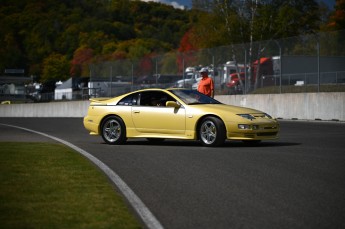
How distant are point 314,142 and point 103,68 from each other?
81.8 ft

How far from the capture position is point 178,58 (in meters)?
33.4

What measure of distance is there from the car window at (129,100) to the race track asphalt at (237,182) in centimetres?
95

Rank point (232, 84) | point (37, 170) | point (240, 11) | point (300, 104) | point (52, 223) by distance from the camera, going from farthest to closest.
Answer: point (240, 11), point (232, 84), point (300, 104), point (37, 170), point (52, 223)

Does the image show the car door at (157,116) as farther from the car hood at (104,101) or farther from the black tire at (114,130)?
the car hood at (104,101)

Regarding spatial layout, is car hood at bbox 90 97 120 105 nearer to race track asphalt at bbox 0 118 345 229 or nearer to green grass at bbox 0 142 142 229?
race track asphalt at bbox 0 118 345 229

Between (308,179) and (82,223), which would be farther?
(308,179)

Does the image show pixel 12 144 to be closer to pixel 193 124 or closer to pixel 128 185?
pixel 193 124

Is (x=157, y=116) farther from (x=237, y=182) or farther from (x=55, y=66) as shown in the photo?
(x=55, y=66)

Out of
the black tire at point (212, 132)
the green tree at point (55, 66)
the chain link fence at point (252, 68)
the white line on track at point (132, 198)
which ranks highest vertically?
the green tree at point (55, 66)

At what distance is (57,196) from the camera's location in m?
7.74

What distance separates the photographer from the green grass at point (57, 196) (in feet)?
20.7

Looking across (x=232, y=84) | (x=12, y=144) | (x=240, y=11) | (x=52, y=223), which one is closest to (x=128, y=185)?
(x=52, y=223)

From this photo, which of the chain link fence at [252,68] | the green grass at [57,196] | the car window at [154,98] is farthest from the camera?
the chain link fence at [252,68]

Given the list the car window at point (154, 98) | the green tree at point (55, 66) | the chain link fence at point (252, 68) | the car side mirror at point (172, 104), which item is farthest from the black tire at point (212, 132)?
the green tree at point (55, 66)
